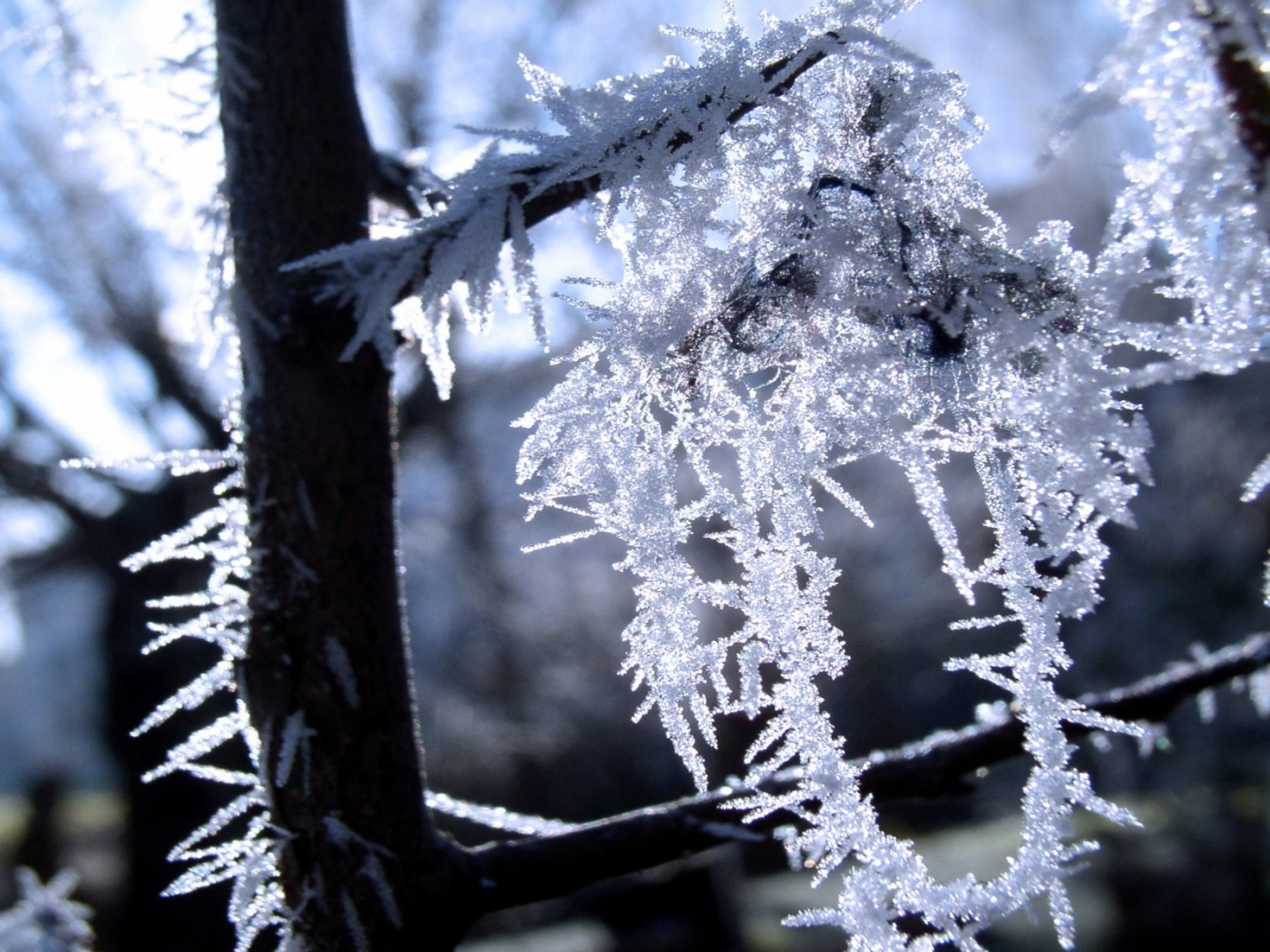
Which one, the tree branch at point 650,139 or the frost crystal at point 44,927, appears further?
the frost crystal at point 44,927

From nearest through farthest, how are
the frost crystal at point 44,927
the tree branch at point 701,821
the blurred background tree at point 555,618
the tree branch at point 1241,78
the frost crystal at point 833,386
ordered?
the tree branch at point 1241,78
the frost crystal at point 833,386
the tree branch at point 701,821
the frost crystal at point 44,927
the blurred background tree at point 555,618

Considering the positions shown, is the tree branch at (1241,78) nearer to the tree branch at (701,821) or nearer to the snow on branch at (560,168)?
the snow on branch at (560,168)

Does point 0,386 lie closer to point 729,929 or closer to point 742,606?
point 729,929

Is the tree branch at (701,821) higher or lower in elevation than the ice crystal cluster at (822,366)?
lower

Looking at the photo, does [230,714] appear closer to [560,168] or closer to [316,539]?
[316,539]

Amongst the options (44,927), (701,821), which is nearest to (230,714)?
(701,821)

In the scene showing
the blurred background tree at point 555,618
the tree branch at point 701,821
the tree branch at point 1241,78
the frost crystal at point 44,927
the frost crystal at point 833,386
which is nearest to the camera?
the tree branch at point 1241,78

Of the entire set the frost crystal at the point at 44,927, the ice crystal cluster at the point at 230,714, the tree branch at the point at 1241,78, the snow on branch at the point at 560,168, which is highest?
the snow on branch at the point at 560,168

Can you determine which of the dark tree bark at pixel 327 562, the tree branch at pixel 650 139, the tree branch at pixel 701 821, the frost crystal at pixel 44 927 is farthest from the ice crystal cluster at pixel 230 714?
the frost crystal at pixel 44 927
